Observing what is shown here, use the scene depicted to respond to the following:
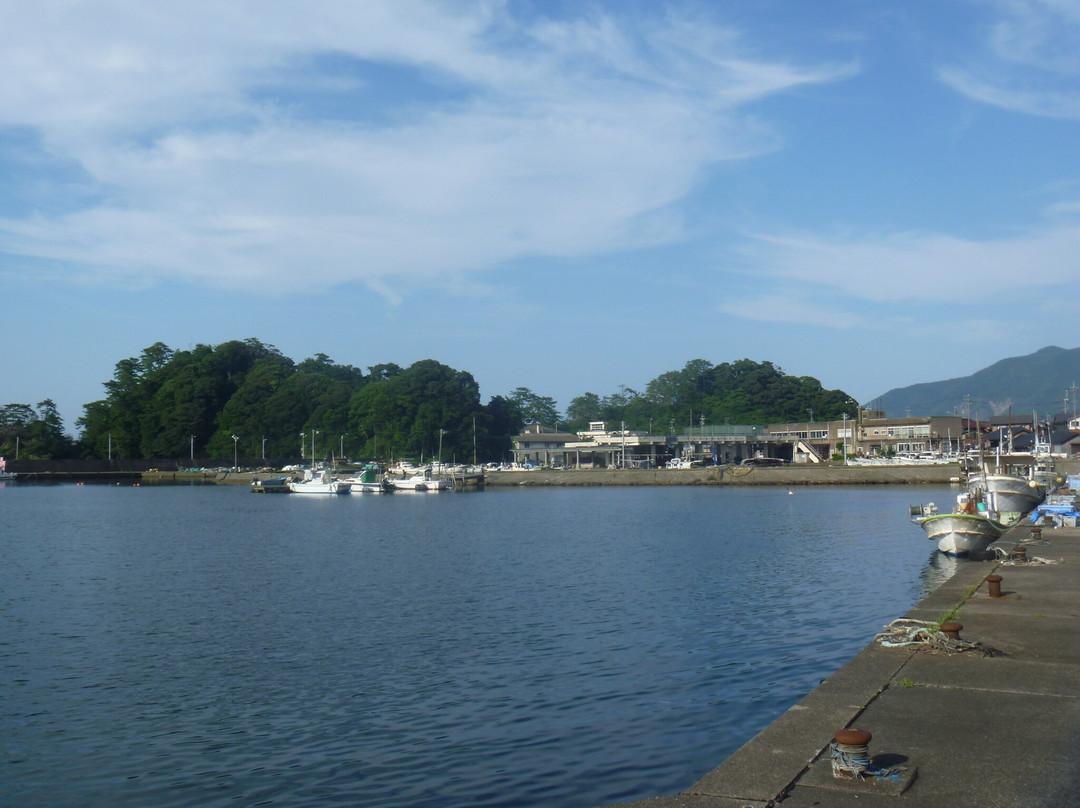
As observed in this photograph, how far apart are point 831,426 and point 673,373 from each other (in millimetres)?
53518

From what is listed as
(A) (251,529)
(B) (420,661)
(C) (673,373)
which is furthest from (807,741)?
(C) (673,373)

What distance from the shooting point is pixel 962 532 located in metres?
28.1

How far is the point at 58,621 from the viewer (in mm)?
21281

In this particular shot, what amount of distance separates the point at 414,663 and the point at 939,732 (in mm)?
10195

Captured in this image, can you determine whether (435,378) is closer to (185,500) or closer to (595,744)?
(185,500)

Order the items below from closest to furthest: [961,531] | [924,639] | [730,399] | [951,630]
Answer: [951,630]
[924,639]
[961,531]
[730,399]

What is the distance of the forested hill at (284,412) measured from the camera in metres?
143

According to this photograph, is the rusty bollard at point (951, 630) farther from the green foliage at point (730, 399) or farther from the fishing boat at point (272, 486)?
the green foliage at point (730, 399)

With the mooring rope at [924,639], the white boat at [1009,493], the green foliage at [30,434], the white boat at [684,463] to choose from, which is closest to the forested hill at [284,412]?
the green foliage at [30,434]

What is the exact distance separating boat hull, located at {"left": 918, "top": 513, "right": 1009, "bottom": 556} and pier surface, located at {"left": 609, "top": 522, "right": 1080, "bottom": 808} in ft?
48.2

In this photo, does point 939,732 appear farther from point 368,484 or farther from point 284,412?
point 284,412

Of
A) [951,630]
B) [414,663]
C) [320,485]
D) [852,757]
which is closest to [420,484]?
[320,485]

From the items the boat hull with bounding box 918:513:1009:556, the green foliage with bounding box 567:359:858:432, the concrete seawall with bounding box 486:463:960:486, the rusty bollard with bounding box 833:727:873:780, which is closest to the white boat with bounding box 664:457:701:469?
the concrete seawall with bounding box 486:463:960:486

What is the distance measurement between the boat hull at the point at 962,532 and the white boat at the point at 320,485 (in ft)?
261
